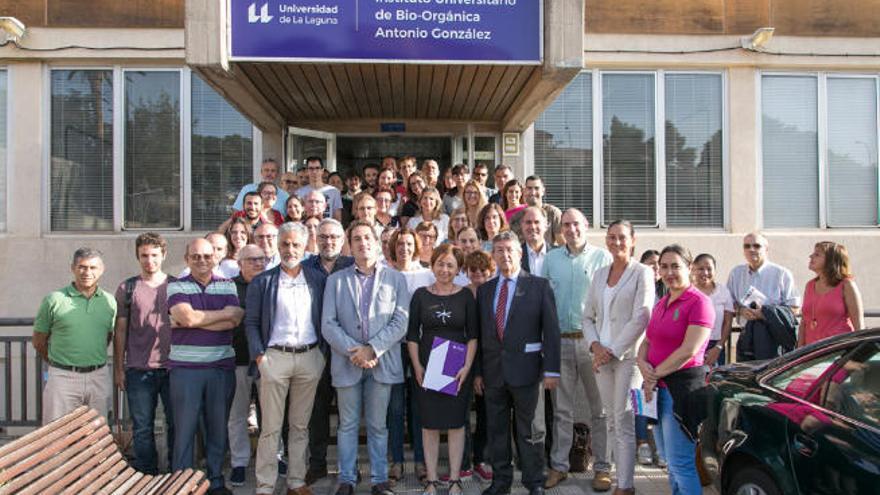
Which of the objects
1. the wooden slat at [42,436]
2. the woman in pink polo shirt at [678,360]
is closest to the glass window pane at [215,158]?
the wooden slat at [42,436]

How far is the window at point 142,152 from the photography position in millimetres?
9906

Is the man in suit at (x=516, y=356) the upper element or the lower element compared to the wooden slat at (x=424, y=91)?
lower

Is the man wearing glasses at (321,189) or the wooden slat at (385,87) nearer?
the wooden slat at (385,87)

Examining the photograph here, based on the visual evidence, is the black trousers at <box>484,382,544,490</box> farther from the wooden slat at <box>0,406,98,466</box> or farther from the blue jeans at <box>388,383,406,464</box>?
the wooden slat at <box>0,406,98,466</box>

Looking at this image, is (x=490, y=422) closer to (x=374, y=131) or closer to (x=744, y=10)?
(x=374, y=131)

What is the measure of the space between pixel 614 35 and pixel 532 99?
8.96ft

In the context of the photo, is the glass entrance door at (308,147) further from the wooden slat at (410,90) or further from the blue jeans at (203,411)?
the blue jeans at (203,411)

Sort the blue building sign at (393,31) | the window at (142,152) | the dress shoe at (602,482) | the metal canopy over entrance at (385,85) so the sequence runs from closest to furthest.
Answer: the dress shoe at (602,482) < the metal canopy over entrance at (385,85) < the blue building sign at (393,31) < the window at (142,152)

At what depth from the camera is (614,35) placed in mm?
10055

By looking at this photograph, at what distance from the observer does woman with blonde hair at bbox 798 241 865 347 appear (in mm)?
5602

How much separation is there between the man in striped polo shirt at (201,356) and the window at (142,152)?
511 centimetres

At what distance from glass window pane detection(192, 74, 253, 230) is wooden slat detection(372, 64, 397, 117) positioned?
2054 millimetres

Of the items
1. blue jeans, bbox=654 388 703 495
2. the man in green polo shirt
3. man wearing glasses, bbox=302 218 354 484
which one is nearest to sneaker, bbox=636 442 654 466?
blue jeans, bbox=654 388 703 495

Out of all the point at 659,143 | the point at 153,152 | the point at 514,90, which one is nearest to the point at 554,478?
the point at 514,90
